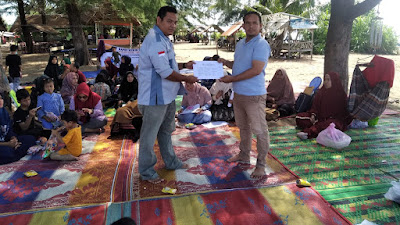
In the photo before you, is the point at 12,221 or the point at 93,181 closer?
the point at 12,221

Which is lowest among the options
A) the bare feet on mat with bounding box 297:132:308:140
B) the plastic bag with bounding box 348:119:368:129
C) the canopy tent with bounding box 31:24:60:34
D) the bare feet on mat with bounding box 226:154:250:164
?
the bare feet on mat with bounding box 226:154:250:164

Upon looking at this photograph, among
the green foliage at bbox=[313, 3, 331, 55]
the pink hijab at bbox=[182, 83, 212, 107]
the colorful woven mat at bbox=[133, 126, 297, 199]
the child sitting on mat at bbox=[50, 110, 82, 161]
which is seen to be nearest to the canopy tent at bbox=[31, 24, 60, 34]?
the green foliage at bbox=[313, 3, 331, 55]

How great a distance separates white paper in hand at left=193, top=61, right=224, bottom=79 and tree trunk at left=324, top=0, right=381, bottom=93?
142 inches

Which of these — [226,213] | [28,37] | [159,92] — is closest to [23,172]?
[159,92]

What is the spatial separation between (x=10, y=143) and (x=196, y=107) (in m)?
2.93

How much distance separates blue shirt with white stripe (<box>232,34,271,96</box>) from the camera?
282 centimetres

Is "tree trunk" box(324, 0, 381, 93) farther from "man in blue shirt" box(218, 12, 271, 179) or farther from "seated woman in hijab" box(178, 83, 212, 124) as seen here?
"man in blue shirt" box(218, 12, 271, 179)

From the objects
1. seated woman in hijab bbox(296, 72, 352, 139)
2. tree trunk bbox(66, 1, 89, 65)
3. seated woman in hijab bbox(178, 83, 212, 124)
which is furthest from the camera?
tree trunk bbox(66, 1, 89, 65)

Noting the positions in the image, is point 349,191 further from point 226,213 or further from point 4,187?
point 4,187

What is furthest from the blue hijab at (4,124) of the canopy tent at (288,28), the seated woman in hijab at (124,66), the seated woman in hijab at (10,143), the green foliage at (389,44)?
the green foliage at (389,44)

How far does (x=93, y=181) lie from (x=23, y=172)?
0.92 metres

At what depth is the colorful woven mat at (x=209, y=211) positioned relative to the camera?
2.42 meters

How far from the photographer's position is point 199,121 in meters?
5.27

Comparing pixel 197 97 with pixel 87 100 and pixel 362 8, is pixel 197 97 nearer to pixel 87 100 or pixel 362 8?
pixel 87 100
